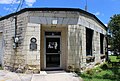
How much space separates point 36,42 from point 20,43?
117cm

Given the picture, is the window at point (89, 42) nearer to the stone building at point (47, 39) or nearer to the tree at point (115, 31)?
the stone building at point (47, 39)

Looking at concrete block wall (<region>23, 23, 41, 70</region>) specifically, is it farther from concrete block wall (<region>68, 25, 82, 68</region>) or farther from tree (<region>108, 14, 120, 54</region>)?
tree (<region>108, 14, 120, 54</region>)

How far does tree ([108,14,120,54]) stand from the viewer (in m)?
22.8

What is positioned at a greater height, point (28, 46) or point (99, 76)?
point (28, 46)

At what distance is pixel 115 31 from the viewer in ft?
75.7

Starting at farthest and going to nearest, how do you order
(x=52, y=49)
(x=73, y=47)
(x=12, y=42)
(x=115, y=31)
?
1. (x=115, y=31)
2. (x=12, y=42)
3. (x=52, y=49)
4. (x=73, y=47)

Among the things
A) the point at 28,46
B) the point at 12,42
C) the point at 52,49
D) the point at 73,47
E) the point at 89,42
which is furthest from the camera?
the point at 89,42

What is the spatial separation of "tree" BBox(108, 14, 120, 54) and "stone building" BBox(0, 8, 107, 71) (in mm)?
9374

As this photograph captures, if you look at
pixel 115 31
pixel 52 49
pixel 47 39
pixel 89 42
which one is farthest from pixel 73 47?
pixel 115 31

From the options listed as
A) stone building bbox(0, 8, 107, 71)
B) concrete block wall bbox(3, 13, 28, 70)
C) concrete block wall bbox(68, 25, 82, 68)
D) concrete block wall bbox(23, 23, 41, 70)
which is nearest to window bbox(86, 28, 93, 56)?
stone building bbox(0, 8, 107, 71)

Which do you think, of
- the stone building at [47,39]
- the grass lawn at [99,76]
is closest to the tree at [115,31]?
the stone building at [47,39]

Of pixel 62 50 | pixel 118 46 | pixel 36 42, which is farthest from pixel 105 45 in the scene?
pixel 36 42

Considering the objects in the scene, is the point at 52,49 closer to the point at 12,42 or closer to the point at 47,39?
the point at 47,39

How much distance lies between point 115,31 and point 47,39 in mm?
11736
